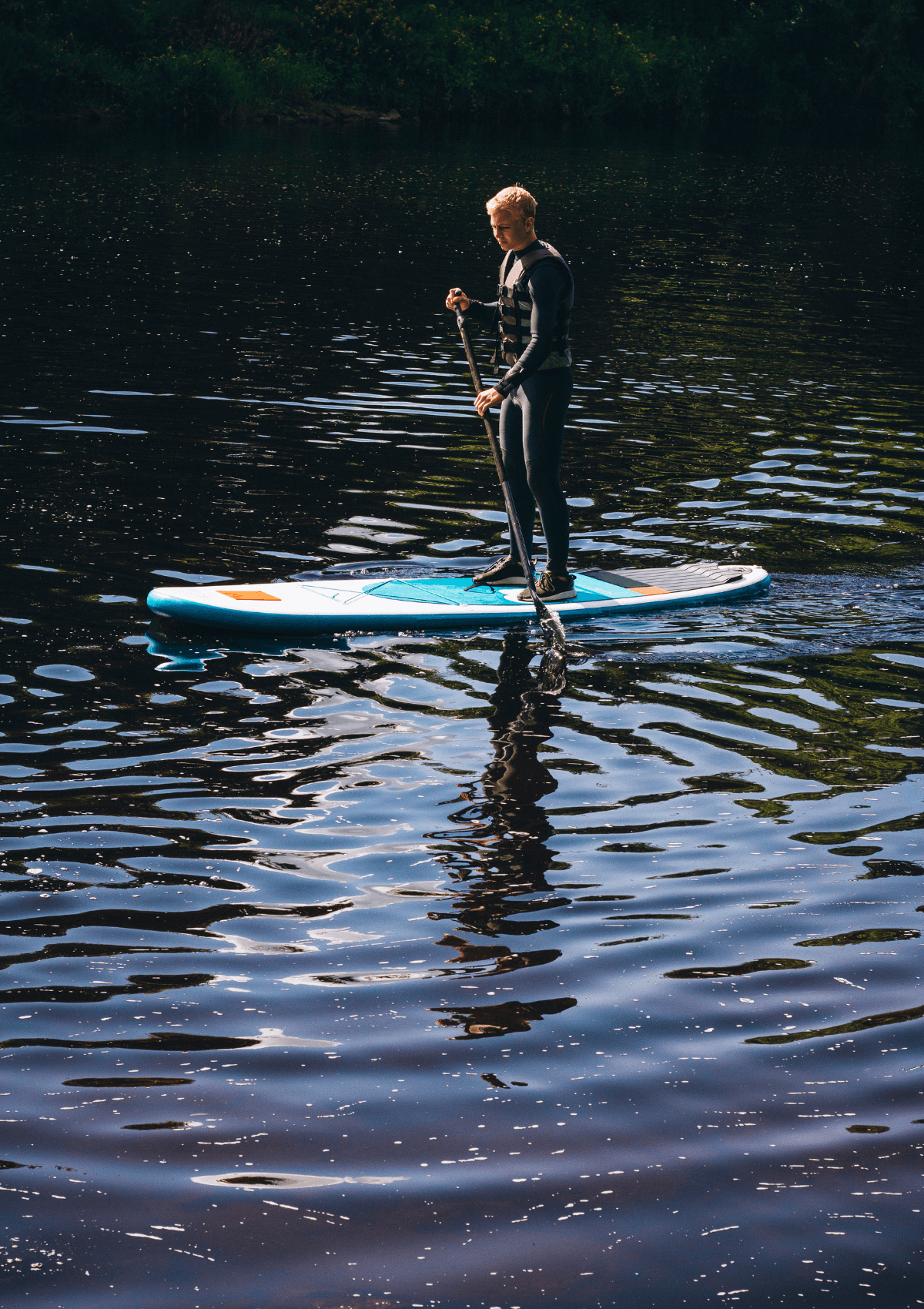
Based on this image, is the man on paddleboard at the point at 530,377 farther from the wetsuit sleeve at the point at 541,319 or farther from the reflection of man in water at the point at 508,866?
the reflection of man in water at the point at 508,866

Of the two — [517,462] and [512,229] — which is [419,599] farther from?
[512,229]

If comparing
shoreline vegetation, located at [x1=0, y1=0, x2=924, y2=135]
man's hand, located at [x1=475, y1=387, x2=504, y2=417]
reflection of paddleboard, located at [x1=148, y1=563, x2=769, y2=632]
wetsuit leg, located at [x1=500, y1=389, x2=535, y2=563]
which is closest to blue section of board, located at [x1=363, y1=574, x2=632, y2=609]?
reflection of paddleboard, located at [x1=148, y1=563, x2=769, y2=632]

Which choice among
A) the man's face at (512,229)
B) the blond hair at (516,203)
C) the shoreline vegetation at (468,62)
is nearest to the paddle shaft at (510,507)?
the man's face at (512,229)

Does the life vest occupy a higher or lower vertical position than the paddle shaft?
higher

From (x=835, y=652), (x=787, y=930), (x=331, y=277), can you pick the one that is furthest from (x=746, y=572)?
(x=331, y=277)

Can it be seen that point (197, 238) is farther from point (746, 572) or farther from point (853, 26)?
point (853, 26)

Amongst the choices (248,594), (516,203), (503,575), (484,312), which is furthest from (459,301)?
(248,594)

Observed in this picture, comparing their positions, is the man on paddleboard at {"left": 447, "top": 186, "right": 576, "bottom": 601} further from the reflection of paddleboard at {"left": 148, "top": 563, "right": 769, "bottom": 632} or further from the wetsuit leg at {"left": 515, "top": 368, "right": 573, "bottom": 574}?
the reflection of paddleboard at {"left": 148, "top": 563, "right": 769, "bottom": 632}

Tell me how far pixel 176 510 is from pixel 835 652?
4.53 meters

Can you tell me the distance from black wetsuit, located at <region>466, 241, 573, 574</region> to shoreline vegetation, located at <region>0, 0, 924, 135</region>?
36.5 m

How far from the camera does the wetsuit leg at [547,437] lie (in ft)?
25.0

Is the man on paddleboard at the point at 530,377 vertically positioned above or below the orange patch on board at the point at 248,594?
above

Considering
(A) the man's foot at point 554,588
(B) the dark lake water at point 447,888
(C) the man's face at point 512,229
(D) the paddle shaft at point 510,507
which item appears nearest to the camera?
(B) the dark lake water at point 447,888

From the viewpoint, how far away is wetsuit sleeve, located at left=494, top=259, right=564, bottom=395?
733cm
